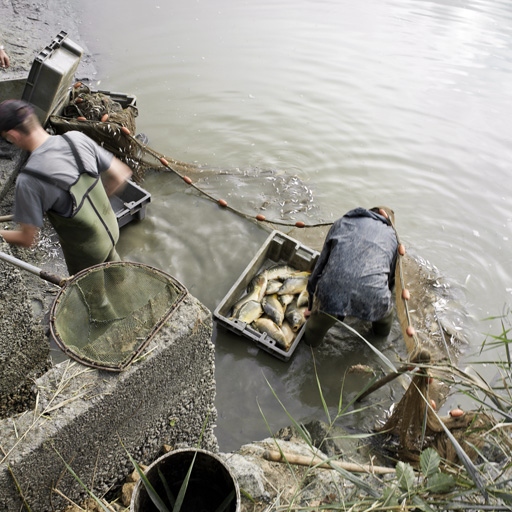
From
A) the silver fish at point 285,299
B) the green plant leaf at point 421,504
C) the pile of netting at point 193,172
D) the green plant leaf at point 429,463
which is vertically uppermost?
the green plant leaf at point 429,463

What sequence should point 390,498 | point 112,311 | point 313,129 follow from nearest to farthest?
point 390,498 → point 112,311 → point 313,129

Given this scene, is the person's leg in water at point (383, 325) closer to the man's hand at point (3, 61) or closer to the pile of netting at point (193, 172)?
the pile of netting at point (193, 172)

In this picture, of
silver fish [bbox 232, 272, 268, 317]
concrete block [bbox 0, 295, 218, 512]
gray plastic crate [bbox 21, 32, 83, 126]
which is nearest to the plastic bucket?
concrete block [bbox 0, 295, 218, 512]

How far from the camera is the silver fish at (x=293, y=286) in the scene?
4.97m

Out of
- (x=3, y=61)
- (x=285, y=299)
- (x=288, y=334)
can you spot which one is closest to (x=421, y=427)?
(x=288, y=334)

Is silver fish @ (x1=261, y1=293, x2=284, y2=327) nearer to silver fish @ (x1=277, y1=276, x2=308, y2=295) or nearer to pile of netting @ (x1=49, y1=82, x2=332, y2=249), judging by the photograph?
silver fish @ (x1=277, y1=276, x2=308, y2=295)

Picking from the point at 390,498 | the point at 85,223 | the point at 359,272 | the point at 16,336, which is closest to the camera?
the point at 390,498

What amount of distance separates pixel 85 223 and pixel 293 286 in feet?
8.64

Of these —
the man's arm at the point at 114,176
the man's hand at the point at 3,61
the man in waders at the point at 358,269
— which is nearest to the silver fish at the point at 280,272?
the man in waders at the point at 358,269

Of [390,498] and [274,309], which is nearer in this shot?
[390,498]

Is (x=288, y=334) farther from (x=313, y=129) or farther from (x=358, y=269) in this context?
(x=313, y=129)

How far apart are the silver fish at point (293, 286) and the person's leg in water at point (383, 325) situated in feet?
3.27

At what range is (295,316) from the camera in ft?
15.4

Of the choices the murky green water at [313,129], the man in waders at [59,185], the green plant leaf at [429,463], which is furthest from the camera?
the murky green water at [313,129]
